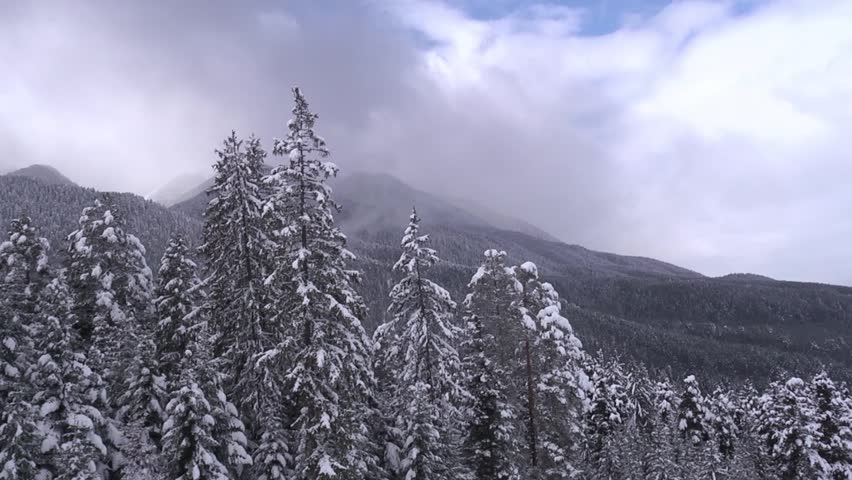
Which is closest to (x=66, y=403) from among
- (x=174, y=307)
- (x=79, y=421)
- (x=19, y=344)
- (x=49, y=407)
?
(x=49, y=407)

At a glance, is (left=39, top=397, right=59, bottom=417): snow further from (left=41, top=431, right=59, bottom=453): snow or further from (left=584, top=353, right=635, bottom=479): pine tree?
(left=584, top=353, right=635, bottom=479): pine tree

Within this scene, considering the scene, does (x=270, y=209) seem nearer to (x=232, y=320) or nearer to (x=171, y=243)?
(x=232, y=320)

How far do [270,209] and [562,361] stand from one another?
13.9 m

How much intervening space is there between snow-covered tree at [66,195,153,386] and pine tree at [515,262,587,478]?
17.5 meters

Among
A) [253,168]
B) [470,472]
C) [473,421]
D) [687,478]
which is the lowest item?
[687,478]

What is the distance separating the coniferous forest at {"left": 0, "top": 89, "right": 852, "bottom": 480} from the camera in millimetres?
20547

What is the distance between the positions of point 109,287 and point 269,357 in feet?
35.4

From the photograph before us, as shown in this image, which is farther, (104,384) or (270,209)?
(104,384)

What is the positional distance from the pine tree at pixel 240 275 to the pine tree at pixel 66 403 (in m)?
4.98

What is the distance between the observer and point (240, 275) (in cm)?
2433

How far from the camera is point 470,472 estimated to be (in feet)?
79.5

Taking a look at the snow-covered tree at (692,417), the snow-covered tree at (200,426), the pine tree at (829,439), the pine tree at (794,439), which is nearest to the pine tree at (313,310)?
the snow-covered tree at (200,426)

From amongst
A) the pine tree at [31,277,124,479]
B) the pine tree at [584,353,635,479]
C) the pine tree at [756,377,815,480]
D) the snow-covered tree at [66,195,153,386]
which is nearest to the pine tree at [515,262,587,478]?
the pine tree at [584,353,635,479]

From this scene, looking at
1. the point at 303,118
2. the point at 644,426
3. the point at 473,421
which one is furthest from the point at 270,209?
the point at 644,426
